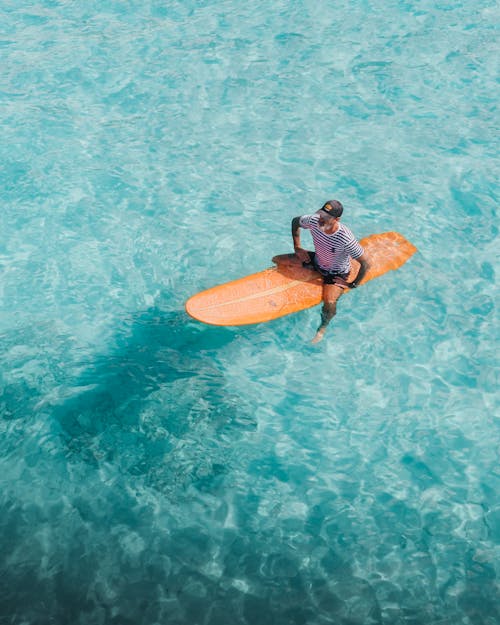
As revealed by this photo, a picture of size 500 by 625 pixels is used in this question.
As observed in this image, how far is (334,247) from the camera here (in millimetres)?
6992

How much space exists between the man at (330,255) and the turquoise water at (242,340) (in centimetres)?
47

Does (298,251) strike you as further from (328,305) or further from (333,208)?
(333,208)


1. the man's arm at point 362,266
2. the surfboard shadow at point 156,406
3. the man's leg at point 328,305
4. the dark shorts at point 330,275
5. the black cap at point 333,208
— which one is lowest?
the surfboard shadow at point 156,406

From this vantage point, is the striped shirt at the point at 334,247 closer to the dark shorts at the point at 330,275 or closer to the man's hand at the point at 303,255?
the dark shorts at the point at 330,275

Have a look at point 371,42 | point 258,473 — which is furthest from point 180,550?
point 371,42

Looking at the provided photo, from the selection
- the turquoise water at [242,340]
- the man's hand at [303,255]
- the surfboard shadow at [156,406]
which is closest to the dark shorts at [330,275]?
the man's hand at [303,255]

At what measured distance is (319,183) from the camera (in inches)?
380

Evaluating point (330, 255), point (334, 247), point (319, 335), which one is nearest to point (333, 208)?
point (334, 247)

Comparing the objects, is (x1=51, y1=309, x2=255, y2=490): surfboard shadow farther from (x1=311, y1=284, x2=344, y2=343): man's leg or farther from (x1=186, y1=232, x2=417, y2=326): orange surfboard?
(x1=311, y1=284, x2=344, y2=343): man's leg

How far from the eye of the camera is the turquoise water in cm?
565

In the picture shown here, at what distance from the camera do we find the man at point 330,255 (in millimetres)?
6736

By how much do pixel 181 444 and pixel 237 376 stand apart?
3.62ft

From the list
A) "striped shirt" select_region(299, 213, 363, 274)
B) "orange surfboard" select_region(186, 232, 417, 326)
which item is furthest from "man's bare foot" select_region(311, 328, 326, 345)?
"striped shirt" select_region(299, 213, 363, 274)

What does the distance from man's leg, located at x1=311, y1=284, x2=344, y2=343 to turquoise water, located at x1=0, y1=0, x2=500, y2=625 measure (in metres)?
0.29
